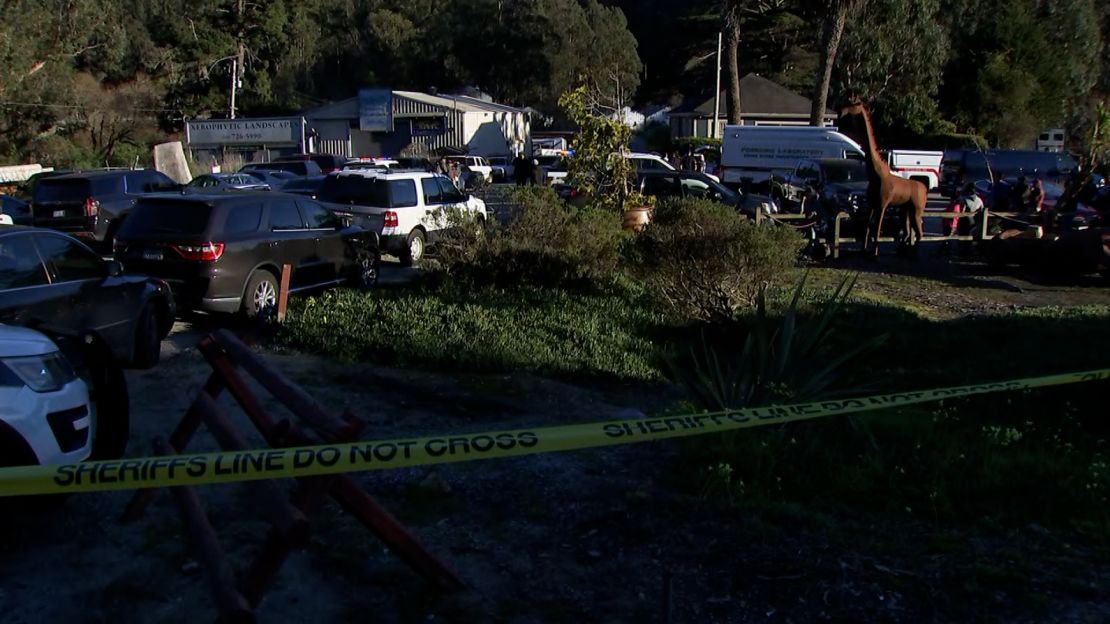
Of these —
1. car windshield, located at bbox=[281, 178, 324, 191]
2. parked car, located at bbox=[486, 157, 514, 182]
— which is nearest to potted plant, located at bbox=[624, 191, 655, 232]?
car windshield, located at bbox=[281, 178, 324, 191]

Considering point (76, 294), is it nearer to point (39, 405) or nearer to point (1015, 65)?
point (39, 405)

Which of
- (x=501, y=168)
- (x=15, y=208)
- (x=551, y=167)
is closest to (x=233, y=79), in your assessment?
(x=501, y=168)

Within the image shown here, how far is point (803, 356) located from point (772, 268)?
16.5 feet

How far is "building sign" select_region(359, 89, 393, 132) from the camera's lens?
2280 inches

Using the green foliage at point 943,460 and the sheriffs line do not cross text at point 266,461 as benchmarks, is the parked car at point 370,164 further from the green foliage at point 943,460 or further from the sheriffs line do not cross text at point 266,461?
the sheriffs line do not cross text at point 266,461

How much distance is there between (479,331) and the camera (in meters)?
10.9

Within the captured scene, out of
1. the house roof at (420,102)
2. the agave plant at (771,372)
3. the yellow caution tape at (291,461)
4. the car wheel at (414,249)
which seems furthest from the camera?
the house roof at (420,102)

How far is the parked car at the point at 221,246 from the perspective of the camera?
11859mm

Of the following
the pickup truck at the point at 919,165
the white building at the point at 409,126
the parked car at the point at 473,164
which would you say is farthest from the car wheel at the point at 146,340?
the white building at the point at 409,126

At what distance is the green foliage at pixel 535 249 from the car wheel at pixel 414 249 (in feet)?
15.9

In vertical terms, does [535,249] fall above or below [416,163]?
below

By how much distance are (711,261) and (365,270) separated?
5.53 metres

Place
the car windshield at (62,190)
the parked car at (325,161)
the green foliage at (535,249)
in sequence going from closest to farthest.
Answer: the green foliage at (535,249) < the car windshield at (62,190) < the parked car at (325,161)

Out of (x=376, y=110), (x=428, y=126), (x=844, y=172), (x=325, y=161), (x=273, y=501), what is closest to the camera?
(x=273, y=501)
